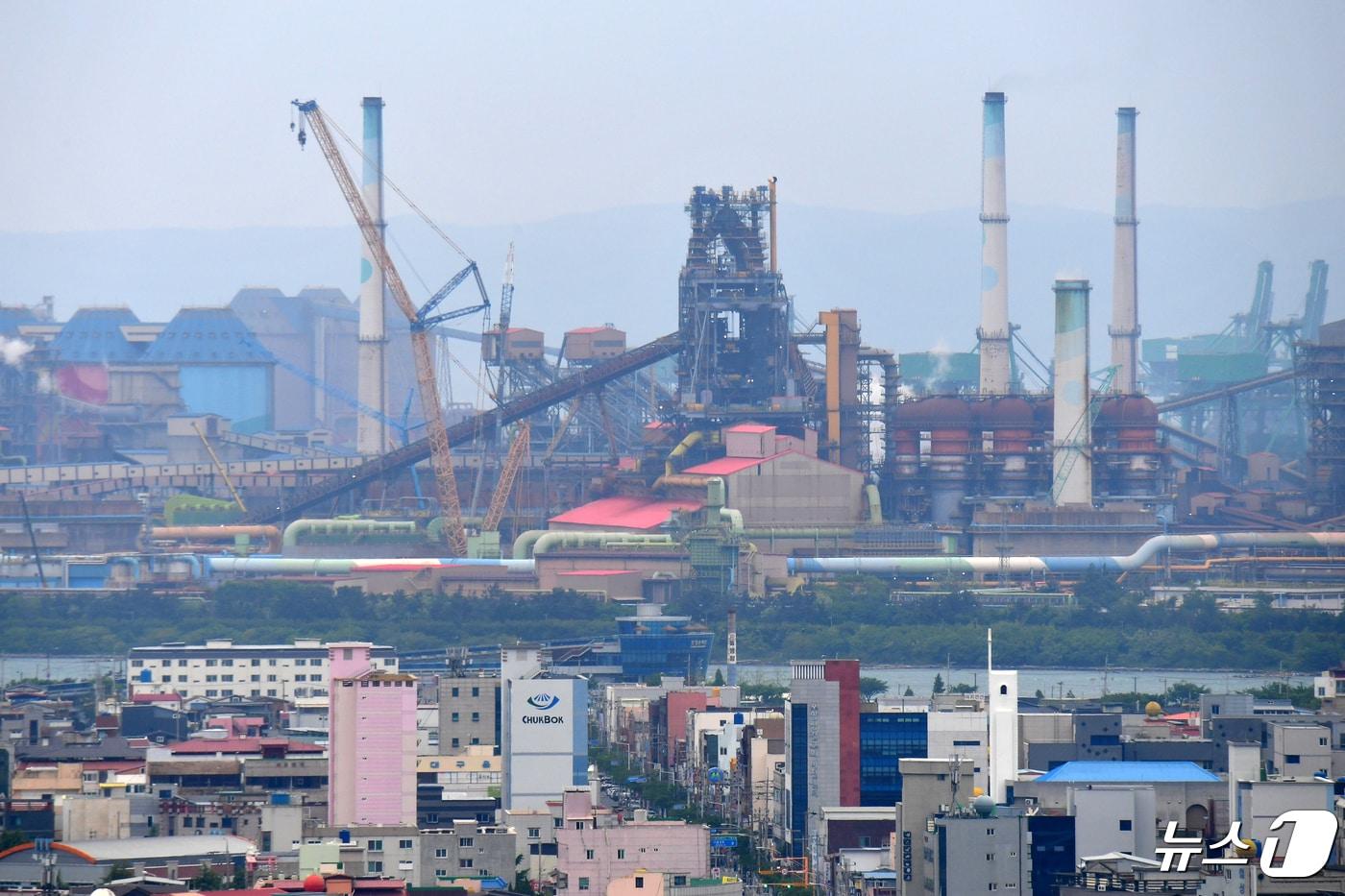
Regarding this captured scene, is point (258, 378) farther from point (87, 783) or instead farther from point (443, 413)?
point (87, 783)

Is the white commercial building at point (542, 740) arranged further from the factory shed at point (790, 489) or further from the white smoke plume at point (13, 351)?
the white smoke plume at point (13, 351)

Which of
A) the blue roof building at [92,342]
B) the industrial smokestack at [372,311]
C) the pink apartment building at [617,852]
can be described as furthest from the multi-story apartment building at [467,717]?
the blue roof building at [92,342]

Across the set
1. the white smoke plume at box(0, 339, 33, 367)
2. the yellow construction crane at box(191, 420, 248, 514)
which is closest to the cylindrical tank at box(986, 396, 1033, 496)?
the yellow construction crane at box(191, 420, 248, 514)

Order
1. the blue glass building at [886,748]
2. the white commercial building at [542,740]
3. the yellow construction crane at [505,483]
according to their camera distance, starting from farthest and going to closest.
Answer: the yellow construction crane at [505,483] → the white commercial building at [542,740] → the blue glass building at [886,748]

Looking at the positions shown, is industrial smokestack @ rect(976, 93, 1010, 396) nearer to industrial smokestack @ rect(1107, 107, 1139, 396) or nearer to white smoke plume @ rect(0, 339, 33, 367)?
industrial smokestack @ rect(1107, 107, 1139, 396)

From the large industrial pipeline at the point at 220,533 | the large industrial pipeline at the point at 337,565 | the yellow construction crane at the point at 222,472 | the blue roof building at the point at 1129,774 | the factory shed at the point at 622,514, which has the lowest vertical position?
the blue roof building at the point at 1129,774

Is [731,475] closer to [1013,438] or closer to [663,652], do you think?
[1013,438]
